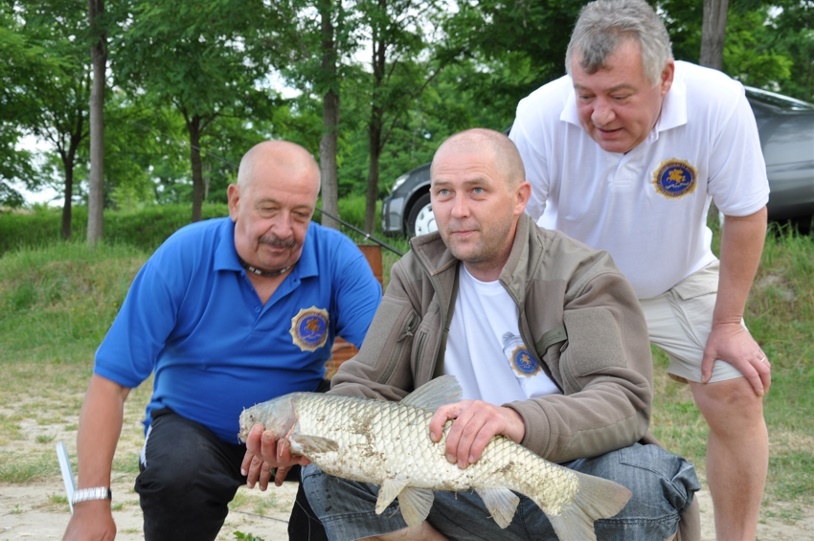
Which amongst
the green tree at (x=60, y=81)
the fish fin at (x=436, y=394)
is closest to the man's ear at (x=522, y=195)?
the fish fin at (x=436, y=394)

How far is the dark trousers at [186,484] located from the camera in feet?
10.8

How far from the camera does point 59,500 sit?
4965mm

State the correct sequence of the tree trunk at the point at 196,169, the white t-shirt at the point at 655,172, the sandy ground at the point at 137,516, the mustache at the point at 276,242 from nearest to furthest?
the white t-shirt at the point at 655,172 → the mustache at the point at 276,242 → the sandy ground at the point at 137,516 → the tree trunk at the point at 196,169

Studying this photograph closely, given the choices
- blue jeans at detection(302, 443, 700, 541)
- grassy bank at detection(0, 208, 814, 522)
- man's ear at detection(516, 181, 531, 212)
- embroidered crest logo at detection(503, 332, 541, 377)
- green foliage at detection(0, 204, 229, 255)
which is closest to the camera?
blue jeans at detection(302, 443, 700, 541)

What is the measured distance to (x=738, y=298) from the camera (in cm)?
347

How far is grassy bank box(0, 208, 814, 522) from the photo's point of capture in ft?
19.5

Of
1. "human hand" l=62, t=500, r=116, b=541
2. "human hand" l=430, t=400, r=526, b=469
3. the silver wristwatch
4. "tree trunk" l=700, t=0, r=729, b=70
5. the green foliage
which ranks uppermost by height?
"tree trunk" l=700, t=0, r=729, b=70

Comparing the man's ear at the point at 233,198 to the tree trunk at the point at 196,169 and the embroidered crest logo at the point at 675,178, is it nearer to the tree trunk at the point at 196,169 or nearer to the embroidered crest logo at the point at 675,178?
the embroidered crest logo at the point at 675,178

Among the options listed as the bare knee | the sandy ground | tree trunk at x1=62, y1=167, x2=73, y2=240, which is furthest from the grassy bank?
tree trunk at x1=62, y1=167, x2=73, y2=240

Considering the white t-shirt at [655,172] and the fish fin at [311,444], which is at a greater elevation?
the white t-shirt at [655,172]

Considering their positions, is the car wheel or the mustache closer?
the mustache

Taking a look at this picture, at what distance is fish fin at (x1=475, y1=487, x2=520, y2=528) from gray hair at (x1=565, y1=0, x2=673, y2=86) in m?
1.40

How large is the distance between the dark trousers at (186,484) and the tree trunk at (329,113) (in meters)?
8.64

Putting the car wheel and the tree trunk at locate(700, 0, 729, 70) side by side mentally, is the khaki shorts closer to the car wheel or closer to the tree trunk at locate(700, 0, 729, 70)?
the tree trunk at locate(700, 0, 729, 70)
